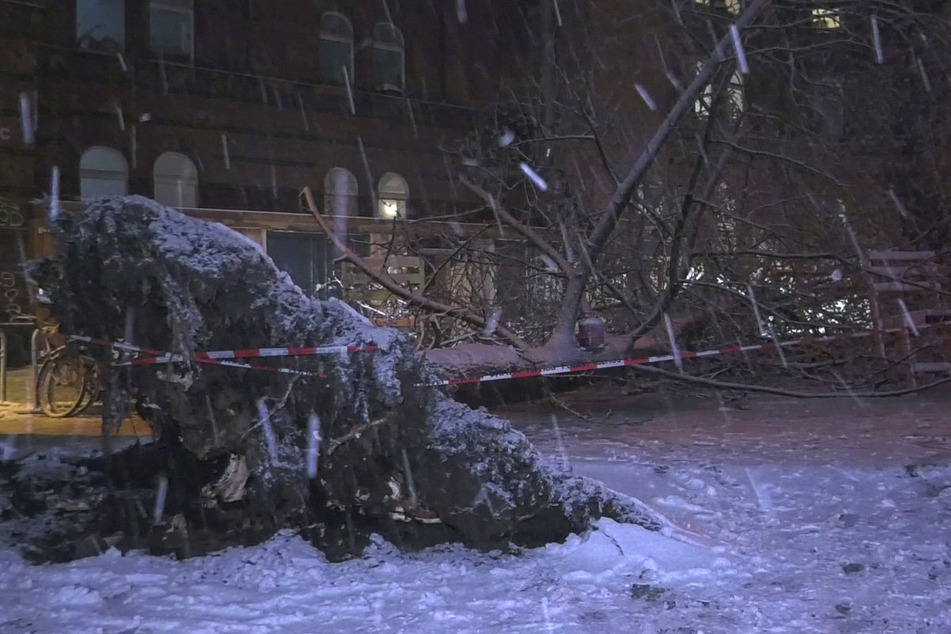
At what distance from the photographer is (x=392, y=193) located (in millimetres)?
21812

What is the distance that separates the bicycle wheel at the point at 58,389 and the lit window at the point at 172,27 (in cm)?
1037

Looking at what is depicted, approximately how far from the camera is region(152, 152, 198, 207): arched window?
18.4 meters

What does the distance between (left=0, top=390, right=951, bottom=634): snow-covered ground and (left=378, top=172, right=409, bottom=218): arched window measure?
1617 cm

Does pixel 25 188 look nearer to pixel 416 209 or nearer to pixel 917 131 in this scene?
pixel 416 209

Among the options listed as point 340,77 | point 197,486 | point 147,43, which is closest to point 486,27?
point 340,77

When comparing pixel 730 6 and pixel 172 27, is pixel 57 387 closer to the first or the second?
pixel 730 6

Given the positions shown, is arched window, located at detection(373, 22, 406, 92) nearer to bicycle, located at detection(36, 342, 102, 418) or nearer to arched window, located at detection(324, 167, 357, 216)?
arched window, located at detection(324, 167, 357, 216)

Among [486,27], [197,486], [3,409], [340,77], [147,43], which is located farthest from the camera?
[486,27]

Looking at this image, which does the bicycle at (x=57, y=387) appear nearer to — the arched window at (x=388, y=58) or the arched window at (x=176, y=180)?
the arched window at (x=176, y=180)

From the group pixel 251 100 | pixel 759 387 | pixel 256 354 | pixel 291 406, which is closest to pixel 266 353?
pixel 256 354

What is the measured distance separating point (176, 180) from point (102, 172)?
1468 millimetres

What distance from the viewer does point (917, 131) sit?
13.5 m

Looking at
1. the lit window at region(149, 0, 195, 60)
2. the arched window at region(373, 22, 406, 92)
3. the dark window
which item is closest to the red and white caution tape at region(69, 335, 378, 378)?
the dark window

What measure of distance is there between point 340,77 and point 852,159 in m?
11.8
